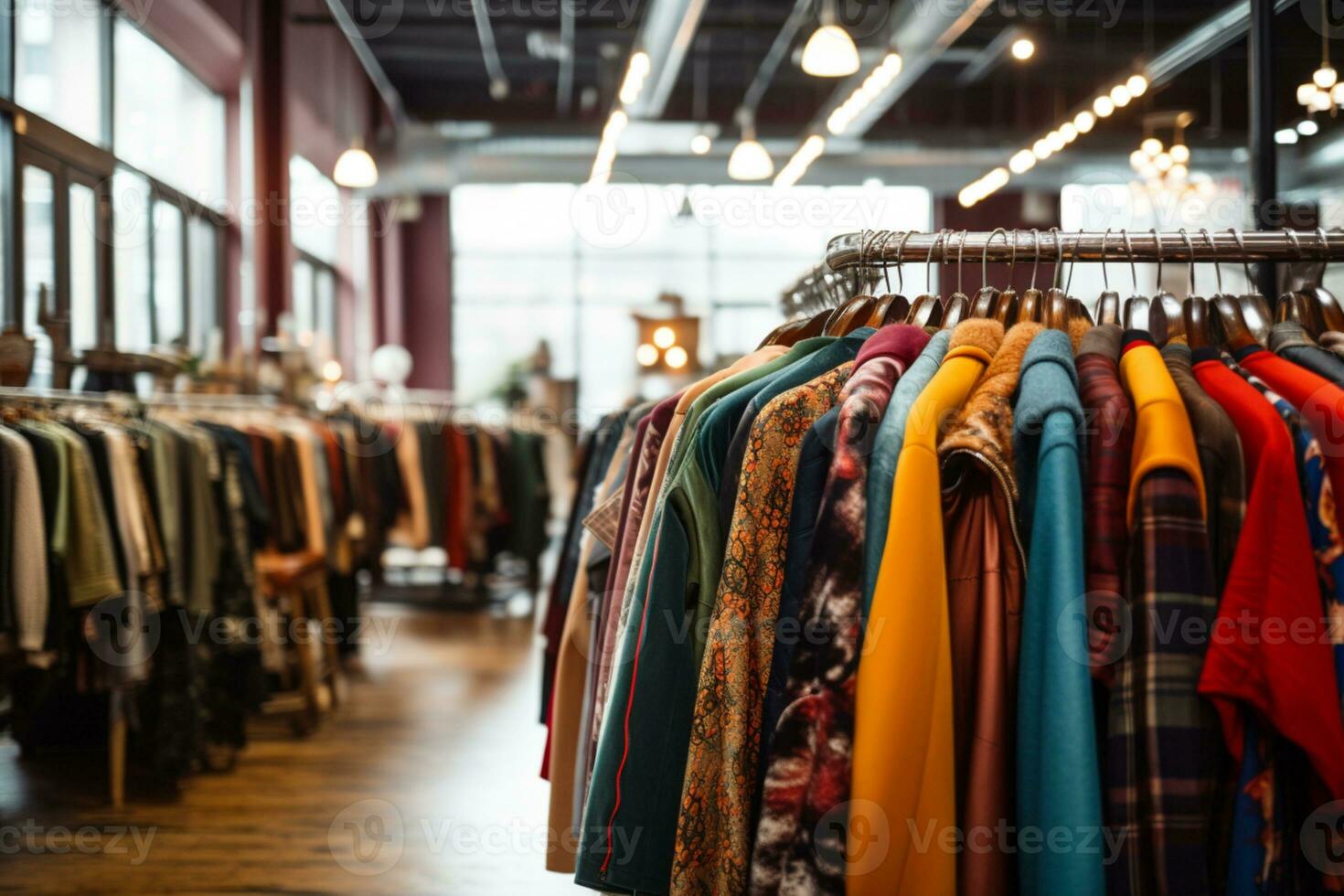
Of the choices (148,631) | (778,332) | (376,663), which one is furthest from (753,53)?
(778,332)

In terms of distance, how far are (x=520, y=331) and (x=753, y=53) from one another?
3973 mm

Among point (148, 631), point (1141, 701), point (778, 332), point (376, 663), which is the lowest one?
point (376, 663)

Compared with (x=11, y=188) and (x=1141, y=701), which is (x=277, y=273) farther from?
(x=1141, y=701)

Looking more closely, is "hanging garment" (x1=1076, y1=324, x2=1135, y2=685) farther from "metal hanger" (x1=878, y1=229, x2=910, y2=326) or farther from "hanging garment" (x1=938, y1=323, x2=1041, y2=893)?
"metal hanger" (x1=878, y1=229, x2=910, y2=326)

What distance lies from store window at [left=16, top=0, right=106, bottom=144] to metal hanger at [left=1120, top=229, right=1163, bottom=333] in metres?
4.95

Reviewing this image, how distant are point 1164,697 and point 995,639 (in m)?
0.18

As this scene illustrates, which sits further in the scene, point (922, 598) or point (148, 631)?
point (148, 631)

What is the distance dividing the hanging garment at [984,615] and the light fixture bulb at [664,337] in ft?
20.2

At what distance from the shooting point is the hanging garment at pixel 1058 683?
3.52 feet

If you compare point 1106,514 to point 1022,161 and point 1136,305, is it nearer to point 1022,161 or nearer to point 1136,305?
point 1136,305

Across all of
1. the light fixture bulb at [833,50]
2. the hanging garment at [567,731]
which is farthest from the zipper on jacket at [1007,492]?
the light fixture bulb at [833,50]

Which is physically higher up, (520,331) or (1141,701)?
(520,331)

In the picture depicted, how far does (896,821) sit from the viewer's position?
1.11m

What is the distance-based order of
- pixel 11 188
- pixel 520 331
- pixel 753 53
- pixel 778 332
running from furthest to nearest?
1. pixel 520 331
2. pixel 753 53
3. pixel 11 188
4. pixel 778 332
